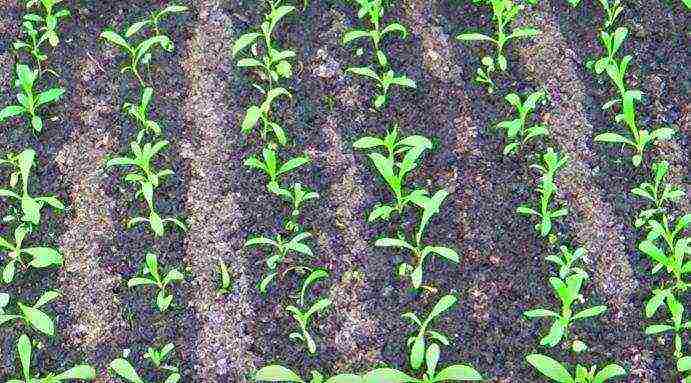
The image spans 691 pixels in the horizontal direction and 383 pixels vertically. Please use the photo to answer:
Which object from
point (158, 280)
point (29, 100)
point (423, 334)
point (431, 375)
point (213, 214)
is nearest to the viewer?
point (431, 375)

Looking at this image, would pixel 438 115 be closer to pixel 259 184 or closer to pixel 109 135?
pixel 259 184

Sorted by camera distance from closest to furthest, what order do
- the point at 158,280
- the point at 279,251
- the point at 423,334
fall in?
the point at 423,334 → the point at 158,280 → the point at 279,251

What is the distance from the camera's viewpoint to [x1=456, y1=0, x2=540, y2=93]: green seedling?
3.11 metres

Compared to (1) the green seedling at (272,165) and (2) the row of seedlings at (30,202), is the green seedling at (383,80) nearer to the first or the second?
(1) the green seedling at (272,165)

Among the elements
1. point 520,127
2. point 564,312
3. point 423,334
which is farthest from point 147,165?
point 564,312

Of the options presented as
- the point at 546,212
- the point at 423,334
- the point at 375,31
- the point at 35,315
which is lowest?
the point at 35,315

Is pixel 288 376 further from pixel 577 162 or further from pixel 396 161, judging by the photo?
pixel 577 162

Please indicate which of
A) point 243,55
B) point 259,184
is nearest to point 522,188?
point 259,184

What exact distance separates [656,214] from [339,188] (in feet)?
2.87

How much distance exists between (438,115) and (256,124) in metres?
0.55

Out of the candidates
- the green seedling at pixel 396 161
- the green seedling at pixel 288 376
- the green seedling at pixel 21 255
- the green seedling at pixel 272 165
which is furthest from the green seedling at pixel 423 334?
the green seedling at pixel 21 255

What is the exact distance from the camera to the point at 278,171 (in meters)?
2.86

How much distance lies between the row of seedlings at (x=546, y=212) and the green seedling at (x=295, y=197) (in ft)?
1.92

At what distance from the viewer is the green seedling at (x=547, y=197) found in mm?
2693
